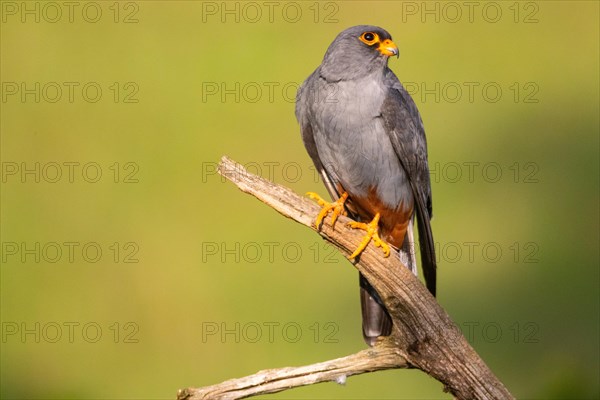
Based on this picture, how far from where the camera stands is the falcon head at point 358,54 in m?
4.71

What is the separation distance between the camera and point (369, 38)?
4.77 m

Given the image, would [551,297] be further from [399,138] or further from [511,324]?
[399,138]

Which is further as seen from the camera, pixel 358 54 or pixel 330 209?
pixel 358 54

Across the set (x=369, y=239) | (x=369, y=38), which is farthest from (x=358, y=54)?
(x=369, y=239)

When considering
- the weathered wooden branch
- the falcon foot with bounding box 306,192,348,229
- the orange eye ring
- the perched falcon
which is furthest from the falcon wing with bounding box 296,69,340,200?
the weathered wooden branch

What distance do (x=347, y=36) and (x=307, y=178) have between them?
2.72 meters

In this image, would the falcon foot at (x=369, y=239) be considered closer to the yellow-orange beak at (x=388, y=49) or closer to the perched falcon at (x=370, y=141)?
the perched falcon at (x=370, y=141)

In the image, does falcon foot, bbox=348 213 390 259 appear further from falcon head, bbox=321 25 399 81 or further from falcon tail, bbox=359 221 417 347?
falcon head, bbox=321 25 399 81

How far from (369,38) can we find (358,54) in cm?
10

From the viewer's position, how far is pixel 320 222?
451 cm

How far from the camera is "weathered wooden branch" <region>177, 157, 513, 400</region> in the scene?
14.3ft

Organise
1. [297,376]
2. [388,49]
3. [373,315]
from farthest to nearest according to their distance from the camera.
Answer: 1. [373,315]
2. [388,49]
3. [297,376]

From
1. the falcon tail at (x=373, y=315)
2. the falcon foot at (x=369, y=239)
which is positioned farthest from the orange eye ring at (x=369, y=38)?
the falcon tail at (x=373, y=315)

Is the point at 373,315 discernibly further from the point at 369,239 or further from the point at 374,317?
the point at 369,239
